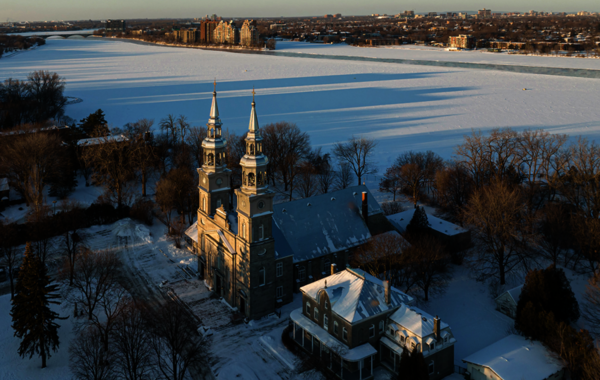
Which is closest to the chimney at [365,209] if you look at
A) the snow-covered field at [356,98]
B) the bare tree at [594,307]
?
the bare tree at [594,307]

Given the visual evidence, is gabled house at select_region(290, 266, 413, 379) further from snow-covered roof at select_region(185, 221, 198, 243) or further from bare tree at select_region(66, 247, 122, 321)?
snow-covered roof at select_region(185, 221, 198, 243)

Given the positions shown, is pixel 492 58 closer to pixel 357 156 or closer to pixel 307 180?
pixel 357 156

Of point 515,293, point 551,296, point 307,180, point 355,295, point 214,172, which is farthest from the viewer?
point 307,180

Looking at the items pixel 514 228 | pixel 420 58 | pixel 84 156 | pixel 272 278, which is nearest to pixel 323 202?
pixel 272 278

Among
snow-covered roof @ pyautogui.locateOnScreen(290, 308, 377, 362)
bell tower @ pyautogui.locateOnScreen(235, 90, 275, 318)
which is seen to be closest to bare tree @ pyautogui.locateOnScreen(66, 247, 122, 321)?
bell tower @ pyautogui.locateOnScreen(235, 90, 275, 318)

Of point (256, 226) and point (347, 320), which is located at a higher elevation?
point (256, 226)

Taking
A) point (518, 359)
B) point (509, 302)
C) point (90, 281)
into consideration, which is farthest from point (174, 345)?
point (509, 302)

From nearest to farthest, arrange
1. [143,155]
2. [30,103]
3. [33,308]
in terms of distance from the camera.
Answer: [33,308] → [143,155] → [30,103]
